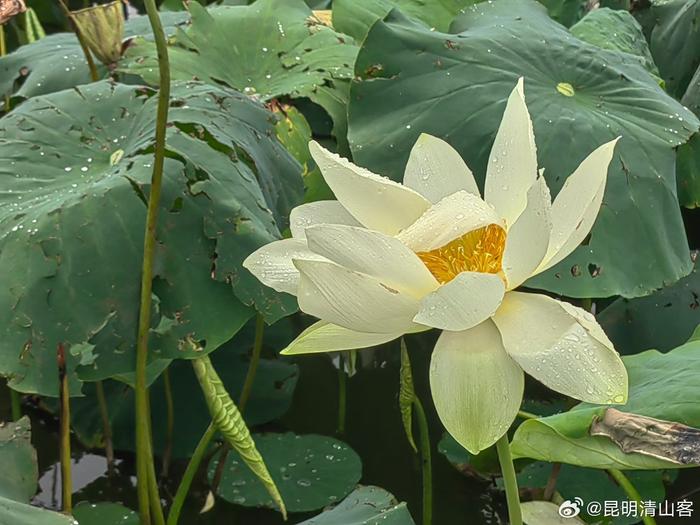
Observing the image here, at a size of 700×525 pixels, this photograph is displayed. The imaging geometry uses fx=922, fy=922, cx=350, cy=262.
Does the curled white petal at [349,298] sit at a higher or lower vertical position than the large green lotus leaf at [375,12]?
higher

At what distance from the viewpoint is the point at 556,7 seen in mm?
2029

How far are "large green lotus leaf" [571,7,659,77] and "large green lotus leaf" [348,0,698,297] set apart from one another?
0.55 ft

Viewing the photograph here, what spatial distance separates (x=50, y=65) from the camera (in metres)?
1.72

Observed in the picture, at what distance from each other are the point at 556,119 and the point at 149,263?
2.24ft

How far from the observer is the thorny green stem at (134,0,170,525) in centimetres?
73

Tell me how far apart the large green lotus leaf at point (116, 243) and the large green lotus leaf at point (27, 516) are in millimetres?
267

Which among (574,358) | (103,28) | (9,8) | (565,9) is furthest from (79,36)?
(565,9)

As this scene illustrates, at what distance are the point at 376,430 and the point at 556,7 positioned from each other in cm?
105

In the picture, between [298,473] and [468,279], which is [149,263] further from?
[298,473]

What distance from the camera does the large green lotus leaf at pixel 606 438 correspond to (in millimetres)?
775

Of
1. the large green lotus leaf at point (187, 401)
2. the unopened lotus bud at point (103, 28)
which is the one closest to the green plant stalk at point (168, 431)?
the large green lotus leaf at point (187, 401)

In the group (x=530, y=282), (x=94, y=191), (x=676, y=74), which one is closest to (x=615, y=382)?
(x=530, y=282)

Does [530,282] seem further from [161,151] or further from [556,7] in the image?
[556,7]

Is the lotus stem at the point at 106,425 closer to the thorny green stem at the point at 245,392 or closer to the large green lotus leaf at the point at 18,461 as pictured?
the thorny green stem at the point at 245,392
